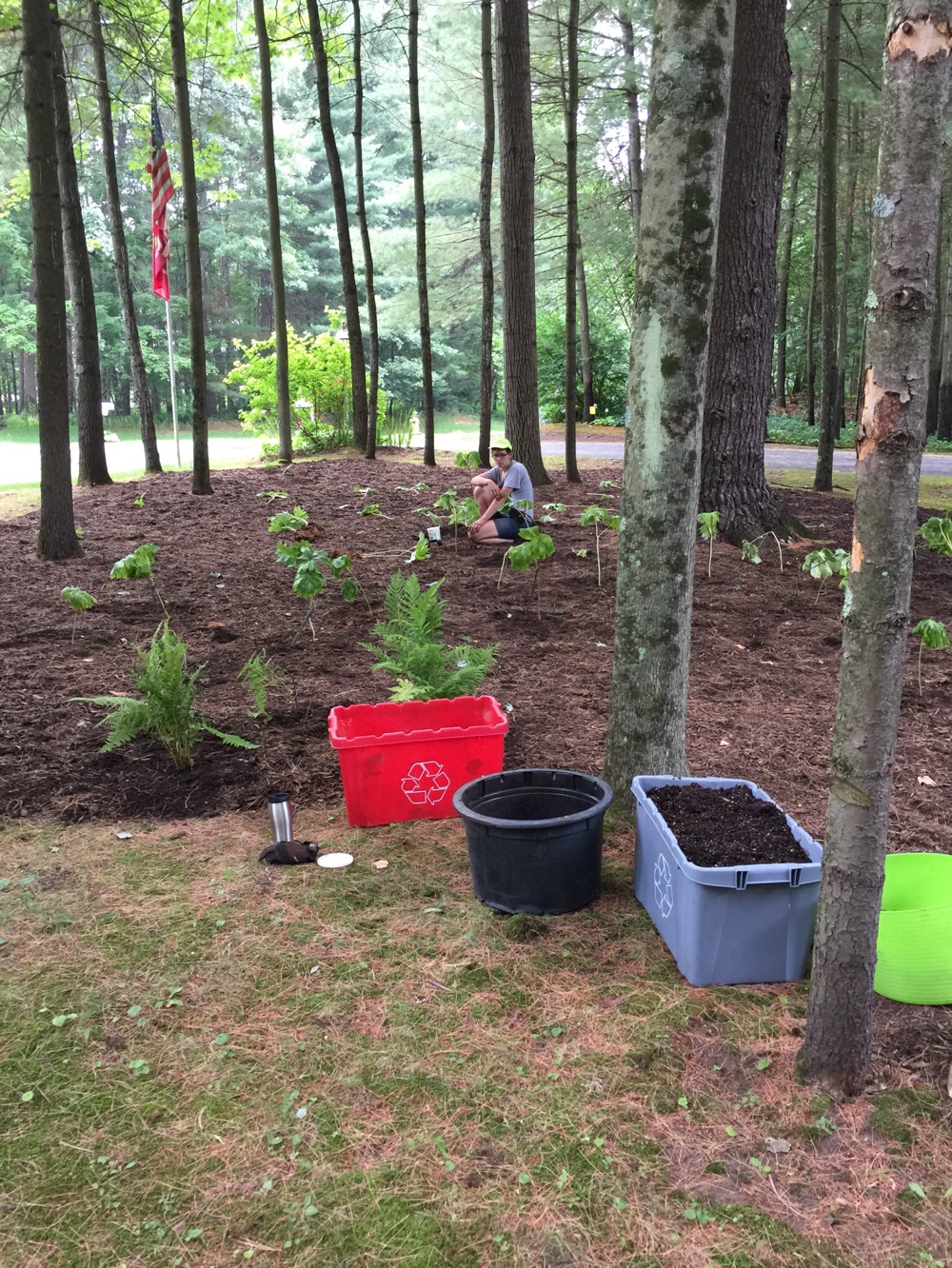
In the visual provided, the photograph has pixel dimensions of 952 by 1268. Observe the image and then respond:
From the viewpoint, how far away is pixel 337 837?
3.34 m

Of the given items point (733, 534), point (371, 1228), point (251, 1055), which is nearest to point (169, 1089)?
point (251, 1055)

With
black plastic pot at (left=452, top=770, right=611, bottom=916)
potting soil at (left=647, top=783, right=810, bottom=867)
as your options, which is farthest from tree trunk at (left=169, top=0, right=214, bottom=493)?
potting soil at (left=647, top=783, right=810, bottom=867)

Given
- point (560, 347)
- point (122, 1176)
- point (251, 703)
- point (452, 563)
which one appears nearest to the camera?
point (122, 1176)

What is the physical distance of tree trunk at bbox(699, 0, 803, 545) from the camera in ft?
22.5

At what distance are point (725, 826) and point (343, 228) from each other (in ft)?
41.1

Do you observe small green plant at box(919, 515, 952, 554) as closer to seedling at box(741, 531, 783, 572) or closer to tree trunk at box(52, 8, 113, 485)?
seedling at box(741, 531, 783, 572)

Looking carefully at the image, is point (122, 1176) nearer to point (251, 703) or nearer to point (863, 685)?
point (863, 685)

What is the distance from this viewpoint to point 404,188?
1031 inches

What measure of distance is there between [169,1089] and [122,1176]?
24 cm

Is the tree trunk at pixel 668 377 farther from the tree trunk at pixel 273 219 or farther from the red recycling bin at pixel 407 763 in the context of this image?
the tree trunk at pixel 273 219

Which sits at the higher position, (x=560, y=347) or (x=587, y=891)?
(x=560, y=347)

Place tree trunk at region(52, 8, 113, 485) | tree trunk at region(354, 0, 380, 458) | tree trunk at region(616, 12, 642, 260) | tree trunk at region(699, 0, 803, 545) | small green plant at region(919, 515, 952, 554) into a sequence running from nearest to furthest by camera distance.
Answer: small green plant at region(919, 515, 952, 554) < tree trunk at region(699, 0, 803, 545) < tree trunk at region(52, 8, 113, 485) < tree trunk at region(354, 0, 380, 458) < tree trunk at region(616, 12, 642, 260)

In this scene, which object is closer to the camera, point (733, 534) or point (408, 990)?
point (408, 990)

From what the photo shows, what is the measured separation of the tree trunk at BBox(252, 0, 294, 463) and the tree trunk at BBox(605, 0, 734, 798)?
9699 mm
